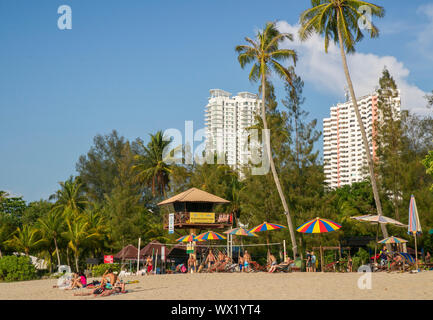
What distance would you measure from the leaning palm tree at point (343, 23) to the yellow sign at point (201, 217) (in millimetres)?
10656

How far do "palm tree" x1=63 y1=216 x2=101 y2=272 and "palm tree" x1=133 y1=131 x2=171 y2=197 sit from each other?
1064cm

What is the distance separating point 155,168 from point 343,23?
29365 millimetres

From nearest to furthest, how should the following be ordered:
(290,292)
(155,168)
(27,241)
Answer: (290,292) < (27,241) < (155,168)

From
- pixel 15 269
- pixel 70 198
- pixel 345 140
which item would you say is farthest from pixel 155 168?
pixel 345 140

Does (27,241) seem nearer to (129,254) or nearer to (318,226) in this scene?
(129,254)

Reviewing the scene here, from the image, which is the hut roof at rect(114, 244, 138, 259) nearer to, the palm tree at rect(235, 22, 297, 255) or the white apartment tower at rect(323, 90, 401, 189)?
the palm tree at rect(235, 22, 297, 255)

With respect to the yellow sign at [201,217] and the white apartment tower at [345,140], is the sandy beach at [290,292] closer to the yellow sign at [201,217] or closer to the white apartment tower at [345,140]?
the yellow sign at [201,217]

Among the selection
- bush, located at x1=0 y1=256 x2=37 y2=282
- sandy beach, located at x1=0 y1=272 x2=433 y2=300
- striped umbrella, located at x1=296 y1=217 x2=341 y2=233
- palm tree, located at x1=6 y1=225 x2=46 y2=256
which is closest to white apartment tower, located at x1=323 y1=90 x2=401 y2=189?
palm tree, located at x1=6 y1=225 x2=46 y2=256

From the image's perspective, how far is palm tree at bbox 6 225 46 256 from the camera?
143 ft

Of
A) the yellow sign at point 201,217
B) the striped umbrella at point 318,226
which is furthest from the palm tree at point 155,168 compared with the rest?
the striped umbrella at point 318,226

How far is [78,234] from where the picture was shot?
42.9 m

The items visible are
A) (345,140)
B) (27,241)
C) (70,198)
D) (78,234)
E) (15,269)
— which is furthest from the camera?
(345,140)
